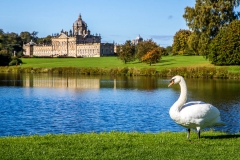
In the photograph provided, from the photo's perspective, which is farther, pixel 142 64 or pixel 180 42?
pixel 180 42

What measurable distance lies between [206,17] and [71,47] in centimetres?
11396

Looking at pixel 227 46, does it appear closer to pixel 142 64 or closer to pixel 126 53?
pixel 142 64

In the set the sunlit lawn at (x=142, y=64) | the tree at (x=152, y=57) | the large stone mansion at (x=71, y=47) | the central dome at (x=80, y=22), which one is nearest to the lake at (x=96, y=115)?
the sunlit lawn at (x=142, y=64)

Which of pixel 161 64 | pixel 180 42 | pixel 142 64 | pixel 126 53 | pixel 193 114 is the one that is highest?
pixel 180 42

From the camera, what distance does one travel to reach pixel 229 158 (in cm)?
755

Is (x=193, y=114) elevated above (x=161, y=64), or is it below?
above

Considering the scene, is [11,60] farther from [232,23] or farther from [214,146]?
[214,146]

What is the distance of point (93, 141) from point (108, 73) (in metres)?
56.8

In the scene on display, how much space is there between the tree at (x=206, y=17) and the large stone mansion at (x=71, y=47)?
10166 cm

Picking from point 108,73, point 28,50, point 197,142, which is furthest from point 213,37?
point 28,50

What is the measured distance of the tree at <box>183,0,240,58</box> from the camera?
5203 centimetres

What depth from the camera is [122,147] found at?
846 centimetres

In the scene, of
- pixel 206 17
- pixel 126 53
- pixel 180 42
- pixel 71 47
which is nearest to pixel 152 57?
pixel 126 53

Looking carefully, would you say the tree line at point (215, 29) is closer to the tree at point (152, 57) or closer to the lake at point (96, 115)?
the tree at point (152, 57)
